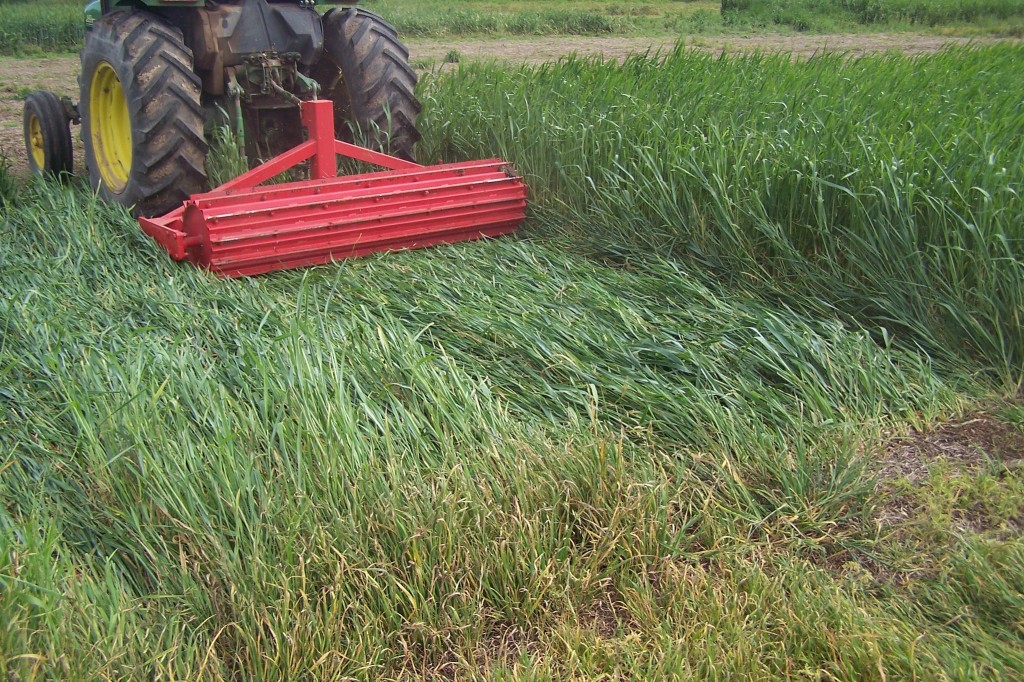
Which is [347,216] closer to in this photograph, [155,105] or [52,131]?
[155,105]

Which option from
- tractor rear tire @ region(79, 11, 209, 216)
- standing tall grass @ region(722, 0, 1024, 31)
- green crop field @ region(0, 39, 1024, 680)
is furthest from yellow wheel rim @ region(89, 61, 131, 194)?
standing tall grass @ region(722, 0, 1024, 31)

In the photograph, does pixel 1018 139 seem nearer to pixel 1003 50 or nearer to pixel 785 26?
pixel 1003 50

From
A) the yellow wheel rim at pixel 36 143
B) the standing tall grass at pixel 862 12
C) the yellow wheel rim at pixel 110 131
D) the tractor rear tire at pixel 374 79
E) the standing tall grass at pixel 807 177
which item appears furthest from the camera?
the standing tall grass at pixel 862 12

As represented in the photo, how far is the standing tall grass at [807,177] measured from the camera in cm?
294

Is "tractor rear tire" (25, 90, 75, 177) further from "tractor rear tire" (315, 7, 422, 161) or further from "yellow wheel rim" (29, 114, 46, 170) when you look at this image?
"tractor rear tire" (315, 7, 422, 161)

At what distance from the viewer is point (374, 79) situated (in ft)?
15.4

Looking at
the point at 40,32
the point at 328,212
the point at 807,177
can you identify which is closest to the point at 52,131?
the point at 328,212

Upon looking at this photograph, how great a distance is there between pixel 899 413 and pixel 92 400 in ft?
7.03

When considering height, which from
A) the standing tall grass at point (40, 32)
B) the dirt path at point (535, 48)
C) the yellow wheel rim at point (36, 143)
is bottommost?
the dirt path at point (535, 48)

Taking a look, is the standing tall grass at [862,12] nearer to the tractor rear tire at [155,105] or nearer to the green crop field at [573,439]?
the green crop field at [573,439]

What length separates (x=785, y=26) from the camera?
50.9 ft

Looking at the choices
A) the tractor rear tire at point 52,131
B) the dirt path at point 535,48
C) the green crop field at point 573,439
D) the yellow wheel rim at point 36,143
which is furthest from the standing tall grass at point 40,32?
the green crop field at point 573,439

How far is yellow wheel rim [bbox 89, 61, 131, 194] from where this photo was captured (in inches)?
177

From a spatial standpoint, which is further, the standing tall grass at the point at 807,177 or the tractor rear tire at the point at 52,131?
the tractor rear tire at the point at 52,131
